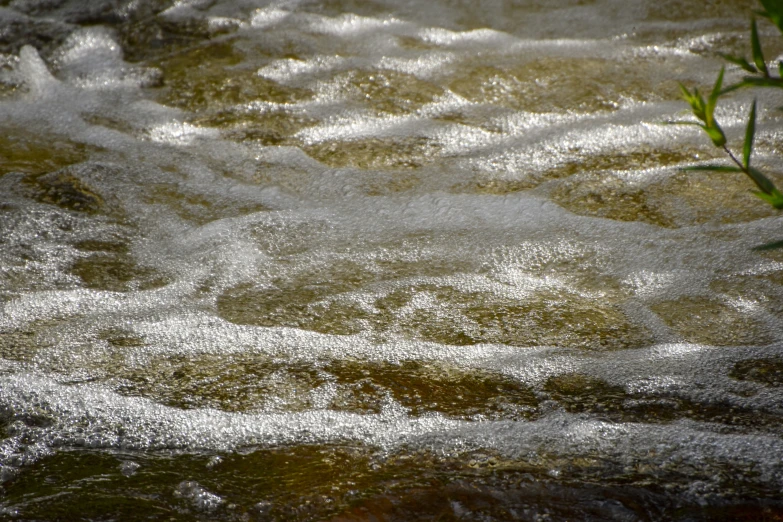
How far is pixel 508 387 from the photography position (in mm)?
1938

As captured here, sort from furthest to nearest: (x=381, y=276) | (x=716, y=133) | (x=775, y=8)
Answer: (x=381, y=276) → (x=716, y=133) → (x=775, y=8)

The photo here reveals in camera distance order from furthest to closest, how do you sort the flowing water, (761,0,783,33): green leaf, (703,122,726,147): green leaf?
the flowing water < (703,122,726,147): green leaf < (761,0,783,33): green leaf

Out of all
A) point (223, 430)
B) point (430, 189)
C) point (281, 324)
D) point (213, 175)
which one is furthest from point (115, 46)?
point (223, 430)

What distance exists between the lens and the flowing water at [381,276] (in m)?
1.62

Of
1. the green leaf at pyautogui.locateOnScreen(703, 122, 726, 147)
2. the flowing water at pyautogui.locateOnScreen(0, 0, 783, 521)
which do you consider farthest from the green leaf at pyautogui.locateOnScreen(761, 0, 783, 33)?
the flowing water at pyautogui.locateOnScreen(0, 0, 783, 521)

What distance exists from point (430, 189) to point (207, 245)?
3.01 feet

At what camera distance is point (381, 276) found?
2.50 meters

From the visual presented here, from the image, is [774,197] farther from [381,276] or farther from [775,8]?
[381,276]

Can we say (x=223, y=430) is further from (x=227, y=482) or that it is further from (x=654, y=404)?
(x=654, y=404)

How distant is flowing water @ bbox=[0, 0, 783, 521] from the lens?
162cm

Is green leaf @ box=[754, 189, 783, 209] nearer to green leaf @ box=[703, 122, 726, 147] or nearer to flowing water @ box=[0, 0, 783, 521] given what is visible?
green leaf @ box=[703, 122, 726, 147]

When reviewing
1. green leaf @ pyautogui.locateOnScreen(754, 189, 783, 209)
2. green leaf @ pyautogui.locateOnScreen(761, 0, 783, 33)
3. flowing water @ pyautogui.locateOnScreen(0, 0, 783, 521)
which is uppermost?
green leaf @ pyautogui.locateOnScreen(761, 0, 783, 33)

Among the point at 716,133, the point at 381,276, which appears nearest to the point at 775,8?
the point at 716,133

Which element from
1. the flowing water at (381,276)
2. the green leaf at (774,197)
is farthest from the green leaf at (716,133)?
the flowing water at (381,276)
